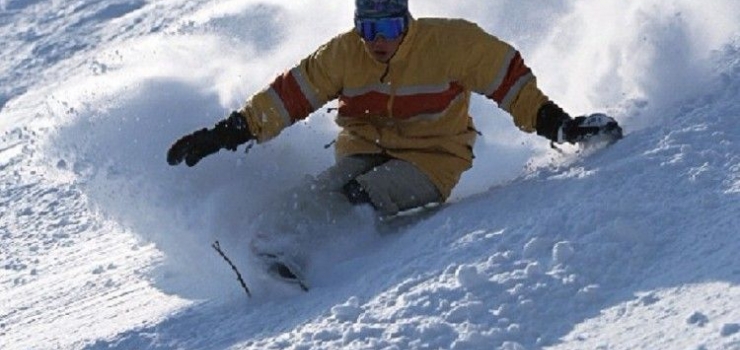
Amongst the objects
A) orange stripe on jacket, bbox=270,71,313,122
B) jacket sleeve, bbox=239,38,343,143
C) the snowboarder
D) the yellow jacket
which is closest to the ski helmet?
the snowboarder

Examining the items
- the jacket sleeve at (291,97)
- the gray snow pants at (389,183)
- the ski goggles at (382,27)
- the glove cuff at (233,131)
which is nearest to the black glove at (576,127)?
the gray snow pants at (389,183)

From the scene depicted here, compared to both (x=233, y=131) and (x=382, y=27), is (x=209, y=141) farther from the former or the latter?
(x=382, y=27)

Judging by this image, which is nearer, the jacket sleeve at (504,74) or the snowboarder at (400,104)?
the snowboarder at (400,104)

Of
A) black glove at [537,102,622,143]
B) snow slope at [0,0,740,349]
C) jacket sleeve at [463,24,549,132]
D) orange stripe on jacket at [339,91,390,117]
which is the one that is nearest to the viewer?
snow slope at [0,0,740,349]

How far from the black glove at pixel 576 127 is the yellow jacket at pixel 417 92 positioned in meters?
0.08

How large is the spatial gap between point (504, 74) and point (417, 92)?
0.33 meters

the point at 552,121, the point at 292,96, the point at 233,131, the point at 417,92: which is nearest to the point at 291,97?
the point at 292,96

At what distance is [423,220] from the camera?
14.6 ft

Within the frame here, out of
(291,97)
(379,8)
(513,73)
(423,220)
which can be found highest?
(379,8)

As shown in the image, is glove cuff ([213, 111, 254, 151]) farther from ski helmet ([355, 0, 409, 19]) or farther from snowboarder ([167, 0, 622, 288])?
ski helmet ([355, 0, 409, 19])

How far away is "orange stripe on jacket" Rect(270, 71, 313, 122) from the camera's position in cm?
490

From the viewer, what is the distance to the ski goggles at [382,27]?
15.1 feet

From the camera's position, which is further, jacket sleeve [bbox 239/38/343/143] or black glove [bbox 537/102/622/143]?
jacket sleeve [bbox 239/38/343/143]

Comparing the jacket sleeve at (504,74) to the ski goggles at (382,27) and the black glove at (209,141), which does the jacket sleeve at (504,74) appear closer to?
the ski goggles at (382,27)
